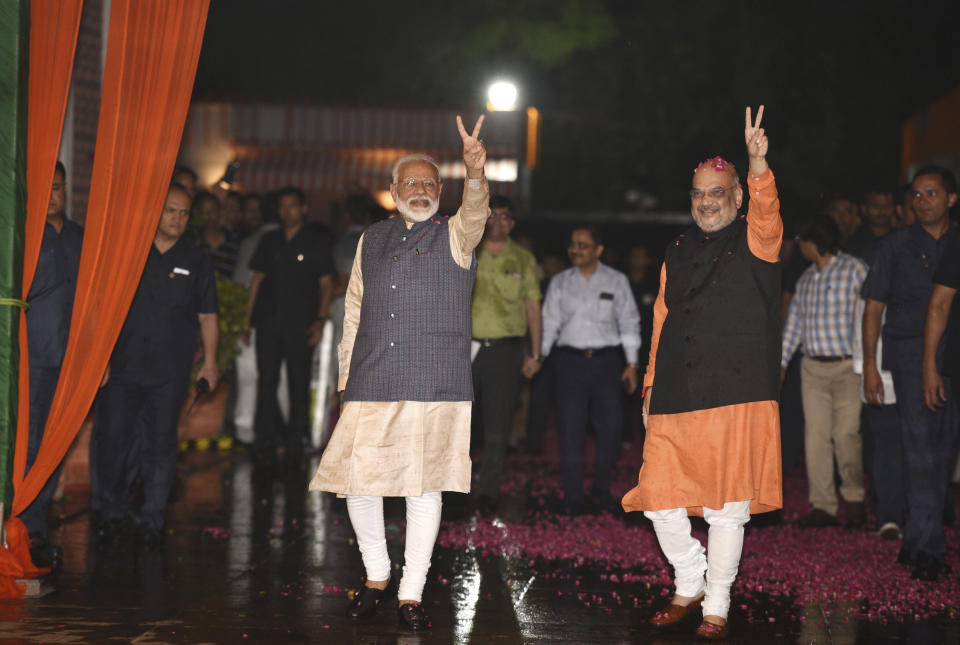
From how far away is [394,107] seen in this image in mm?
24422

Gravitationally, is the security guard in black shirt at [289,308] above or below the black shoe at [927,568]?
above

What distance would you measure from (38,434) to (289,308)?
153 inches

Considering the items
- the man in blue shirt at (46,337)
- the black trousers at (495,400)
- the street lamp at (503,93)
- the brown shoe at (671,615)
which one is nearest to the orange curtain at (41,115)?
the man in blue shirt at (46,337)

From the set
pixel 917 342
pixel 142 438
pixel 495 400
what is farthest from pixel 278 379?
pixel 917 342

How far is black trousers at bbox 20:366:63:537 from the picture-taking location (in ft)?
21.0

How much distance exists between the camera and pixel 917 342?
268 inches

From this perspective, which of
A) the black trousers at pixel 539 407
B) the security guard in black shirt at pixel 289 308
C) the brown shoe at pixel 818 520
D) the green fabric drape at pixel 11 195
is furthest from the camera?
the black trousers at pixel 539 407

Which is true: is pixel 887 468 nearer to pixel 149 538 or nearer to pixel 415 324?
pixel 415 324

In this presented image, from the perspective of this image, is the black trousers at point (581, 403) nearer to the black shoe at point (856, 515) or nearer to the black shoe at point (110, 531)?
the black shoe at point (856, 515)

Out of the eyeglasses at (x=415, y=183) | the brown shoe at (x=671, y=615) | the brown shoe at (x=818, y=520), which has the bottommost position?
the brown shoe at (x=671, y=615)

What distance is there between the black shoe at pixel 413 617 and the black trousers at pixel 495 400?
318cm

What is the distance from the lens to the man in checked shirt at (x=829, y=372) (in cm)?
810

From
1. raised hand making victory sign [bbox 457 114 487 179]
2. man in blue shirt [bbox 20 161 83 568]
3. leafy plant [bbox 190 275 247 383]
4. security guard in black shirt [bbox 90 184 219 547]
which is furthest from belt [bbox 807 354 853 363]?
leafy plant [bbox 190 275 247 383]

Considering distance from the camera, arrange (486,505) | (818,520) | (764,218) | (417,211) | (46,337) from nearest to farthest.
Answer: (764,218) → (417,211) → (46,337) → (818,520) → (486,505)
